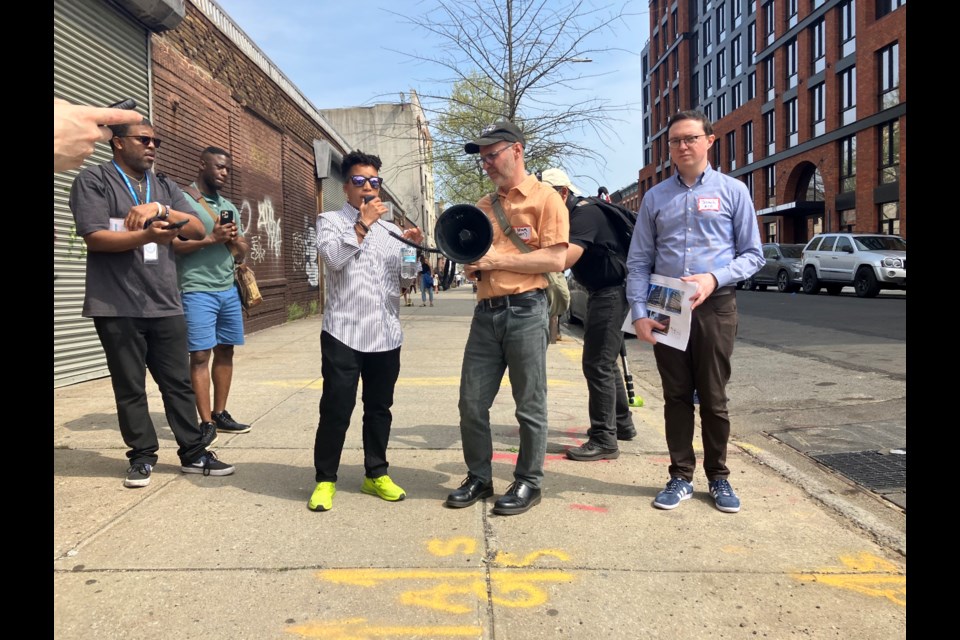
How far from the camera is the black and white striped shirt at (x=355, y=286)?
351 centimetres

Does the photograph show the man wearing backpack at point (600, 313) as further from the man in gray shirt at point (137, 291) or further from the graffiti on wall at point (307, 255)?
the graffiti on wall at point (307, 255)

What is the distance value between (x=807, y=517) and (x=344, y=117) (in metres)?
44.5

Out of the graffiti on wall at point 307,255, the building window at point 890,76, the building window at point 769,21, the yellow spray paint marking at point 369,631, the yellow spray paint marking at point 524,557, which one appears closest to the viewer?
the yellow spray paint marking at point 369,631

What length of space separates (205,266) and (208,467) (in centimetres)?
145

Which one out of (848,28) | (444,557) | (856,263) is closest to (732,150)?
(848,28)

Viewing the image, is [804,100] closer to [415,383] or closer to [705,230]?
[415,383]

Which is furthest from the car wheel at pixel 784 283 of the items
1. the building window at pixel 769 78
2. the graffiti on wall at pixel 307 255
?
the building window at pixel 769 78

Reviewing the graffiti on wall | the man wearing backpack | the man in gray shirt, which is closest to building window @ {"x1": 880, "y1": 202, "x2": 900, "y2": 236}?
the graffiti on wall

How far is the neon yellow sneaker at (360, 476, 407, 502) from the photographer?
3631mm

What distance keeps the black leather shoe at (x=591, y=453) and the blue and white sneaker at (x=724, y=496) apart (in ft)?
3.13

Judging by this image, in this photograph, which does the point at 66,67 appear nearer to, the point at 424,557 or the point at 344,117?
the point at 424,557

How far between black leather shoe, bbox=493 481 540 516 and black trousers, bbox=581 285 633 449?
107cm

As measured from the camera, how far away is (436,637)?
231 centimetres
